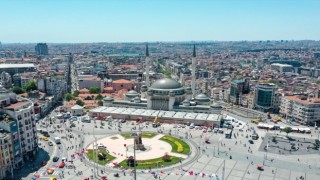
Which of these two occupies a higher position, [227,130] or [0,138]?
[0,138]

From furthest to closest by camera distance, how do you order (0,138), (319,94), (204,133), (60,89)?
(60,89) < (319,94) < (204,133) < (0,138)

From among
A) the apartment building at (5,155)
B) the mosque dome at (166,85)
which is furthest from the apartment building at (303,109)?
the apartment building at (5,155)

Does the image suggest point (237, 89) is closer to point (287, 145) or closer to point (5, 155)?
point (287, 145)

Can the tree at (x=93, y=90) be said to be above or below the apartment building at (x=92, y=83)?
below

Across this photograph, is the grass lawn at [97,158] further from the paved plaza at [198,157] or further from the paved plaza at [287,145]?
the paved plaza at [287,145]

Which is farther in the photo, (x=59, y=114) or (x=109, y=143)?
(x=59, y=114)

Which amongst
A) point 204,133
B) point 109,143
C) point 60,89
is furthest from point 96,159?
point 60,89

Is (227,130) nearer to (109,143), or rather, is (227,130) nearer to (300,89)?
(109,143)

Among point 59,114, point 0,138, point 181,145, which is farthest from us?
point 59,114
